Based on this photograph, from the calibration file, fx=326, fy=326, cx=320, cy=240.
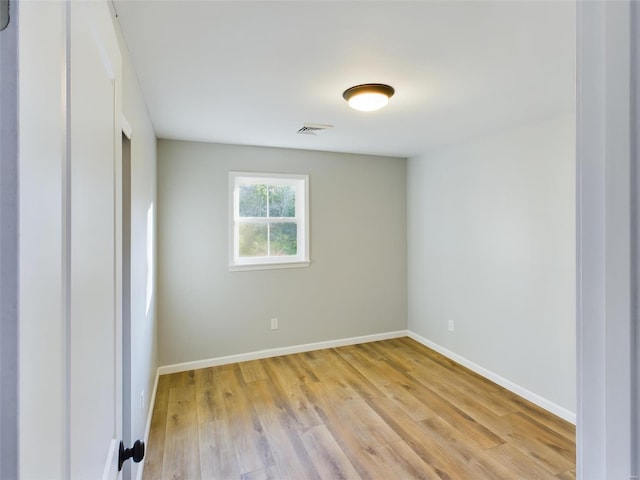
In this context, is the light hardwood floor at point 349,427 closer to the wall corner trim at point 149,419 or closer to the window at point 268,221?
the wall corner trim at point 149,419

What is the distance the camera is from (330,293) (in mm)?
4020

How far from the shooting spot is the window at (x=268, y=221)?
3635mm

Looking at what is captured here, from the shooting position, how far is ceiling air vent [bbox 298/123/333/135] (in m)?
2.89

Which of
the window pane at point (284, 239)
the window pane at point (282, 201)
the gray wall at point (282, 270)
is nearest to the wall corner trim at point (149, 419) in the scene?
the gray wall at point (282, 270)

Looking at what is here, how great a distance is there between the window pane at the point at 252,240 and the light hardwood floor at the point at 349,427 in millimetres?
1238

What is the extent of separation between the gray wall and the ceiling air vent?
71 cm

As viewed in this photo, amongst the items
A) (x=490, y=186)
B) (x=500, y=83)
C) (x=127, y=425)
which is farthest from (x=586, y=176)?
(x=490, y=186)

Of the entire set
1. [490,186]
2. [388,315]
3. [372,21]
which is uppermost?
[372,21]

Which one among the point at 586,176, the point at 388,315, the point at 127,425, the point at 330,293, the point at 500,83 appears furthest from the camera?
the point at 388,315

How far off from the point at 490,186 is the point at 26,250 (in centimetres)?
347

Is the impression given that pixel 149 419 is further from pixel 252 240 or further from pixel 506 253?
pixel 506 253

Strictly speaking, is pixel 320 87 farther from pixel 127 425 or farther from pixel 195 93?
pixel 127 425
